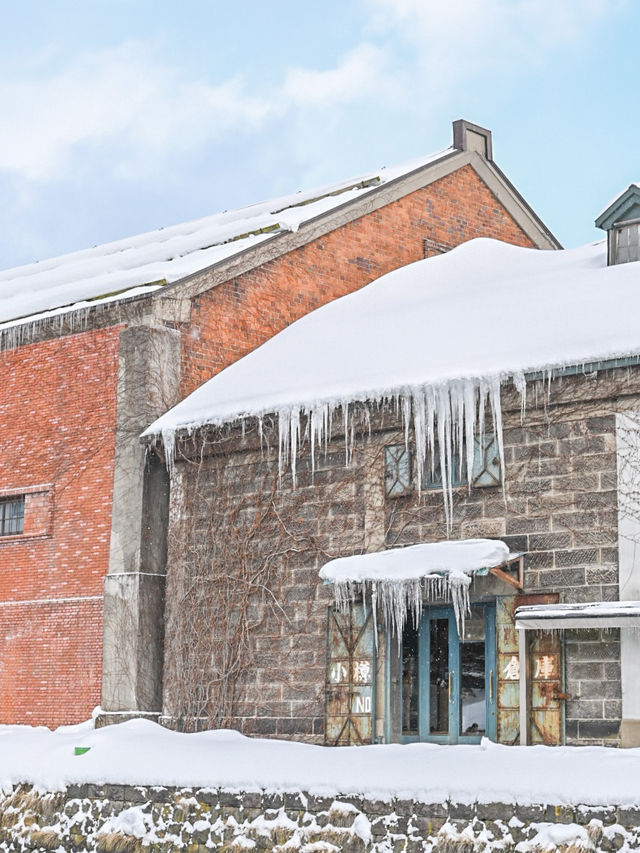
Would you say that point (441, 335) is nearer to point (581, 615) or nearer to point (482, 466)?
point (482, 466)

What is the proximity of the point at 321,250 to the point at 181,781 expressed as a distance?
10718 millimetres

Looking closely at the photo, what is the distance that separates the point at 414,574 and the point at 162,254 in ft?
35.4

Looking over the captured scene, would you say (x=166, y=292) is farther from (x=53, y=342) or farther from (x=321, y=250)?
(x=321, y=250)

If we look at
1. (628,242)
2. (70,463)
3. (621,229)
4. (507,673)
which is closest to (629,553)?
(507,673)

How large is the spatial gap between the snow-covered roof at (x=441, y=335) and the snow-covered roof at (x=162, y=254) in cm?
197

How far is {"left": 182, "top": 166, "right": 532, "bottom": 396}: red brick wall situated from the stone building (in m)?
1.20

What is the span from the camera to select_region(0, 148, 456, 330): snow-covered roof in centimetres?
2173

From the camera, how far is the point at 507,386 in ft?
51.5

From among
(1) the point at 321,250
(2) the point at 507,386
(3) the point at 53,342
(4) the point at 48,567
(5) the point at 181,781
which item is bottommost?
(5) the point at 181,781

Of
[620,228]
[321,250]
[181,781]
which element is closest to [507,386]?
[620,228]

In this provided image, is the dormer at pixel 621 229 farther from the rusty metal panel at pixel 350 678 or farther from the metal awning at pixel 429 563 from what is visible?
the rusty metal panel at pixel 350 678

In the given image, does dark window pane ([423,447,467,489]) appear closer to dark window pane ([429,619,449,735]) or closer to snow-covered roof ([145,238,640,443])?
snow-covered roof ([145,238,640,443])

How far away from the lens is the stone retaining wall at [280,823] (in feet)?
38.3

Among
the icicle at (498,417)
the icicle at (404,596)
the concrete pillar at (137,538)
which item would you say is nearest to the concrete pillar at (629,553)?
the icicle at (498,417)
